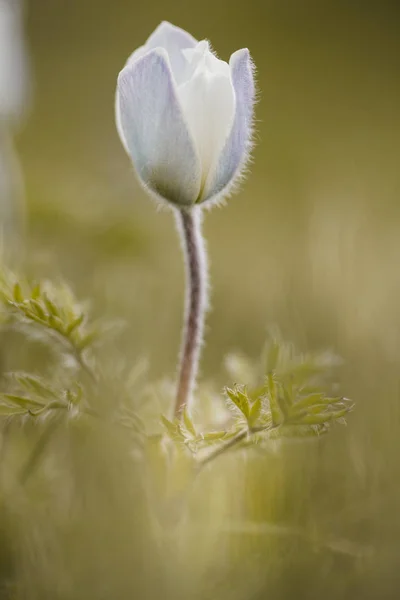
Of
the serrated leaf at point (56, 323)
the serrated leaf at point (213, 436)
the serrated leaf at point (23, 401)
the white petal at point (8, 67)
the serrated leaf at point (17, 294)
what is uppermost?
the white petal at point (8, 67)

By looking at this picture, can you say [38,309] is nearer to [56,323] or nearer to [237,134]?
[56,323]

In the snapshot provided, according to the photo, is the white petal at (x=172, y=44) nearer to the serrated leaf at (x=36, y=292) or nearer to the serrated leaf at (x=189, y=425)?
the serrated leaf at (x=36, y=292)

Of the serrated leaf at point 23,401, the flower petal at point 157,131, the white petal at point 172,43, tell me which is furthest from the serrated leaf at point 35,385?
the white petal at point 172,43

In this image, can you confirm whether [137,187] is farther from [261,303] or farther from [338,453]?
[338,453]

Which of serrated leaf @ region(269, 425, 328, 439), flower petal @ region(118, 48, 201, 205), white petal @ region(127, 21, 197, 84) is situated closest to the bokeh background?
serrated leaf @ region(269, 425, 328, 439)

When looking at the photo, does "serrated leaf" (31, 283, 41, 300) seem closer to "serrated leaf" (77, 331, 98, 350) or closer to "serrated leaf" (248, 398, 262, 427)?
"serrated leaf" (77, 331, 98, 350)

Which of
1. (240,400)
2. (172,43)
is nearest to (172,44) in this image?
(172,43)

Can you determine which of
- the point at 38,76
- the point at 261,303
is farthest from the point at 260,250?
the point at 38,76
